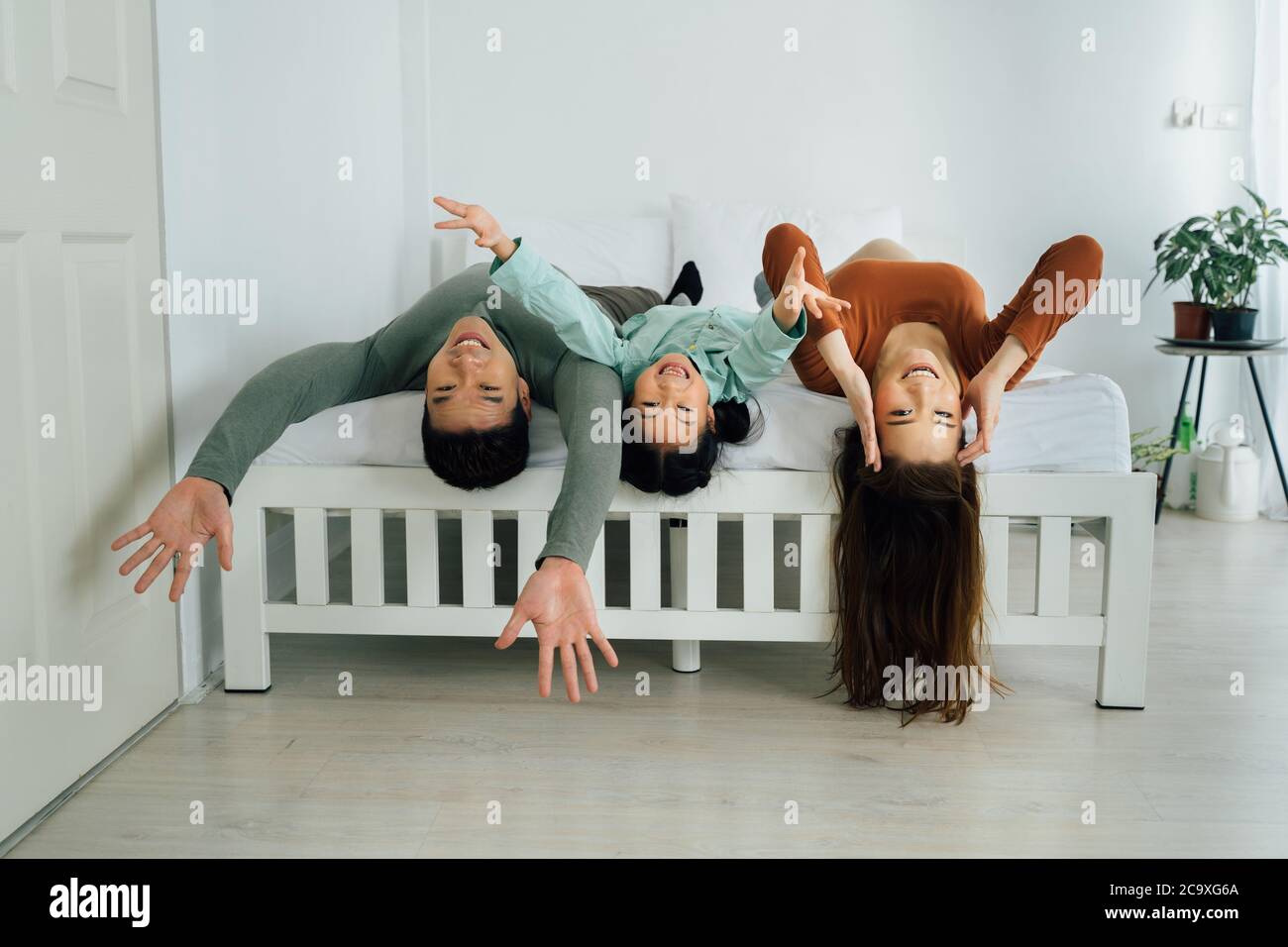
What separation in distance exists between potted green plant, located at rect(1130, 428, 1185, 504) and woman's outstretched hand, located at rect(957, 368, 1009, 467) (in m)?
1.75

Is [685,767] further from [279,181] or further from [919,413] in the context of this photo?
[279,181]

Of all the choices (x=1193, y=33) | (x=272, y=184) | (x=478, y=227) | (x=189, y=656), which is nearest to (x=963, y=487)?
(x=478, y=227)

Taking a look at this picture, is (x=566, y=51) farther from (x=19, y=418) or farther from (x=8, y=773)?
(x=8, y=773)

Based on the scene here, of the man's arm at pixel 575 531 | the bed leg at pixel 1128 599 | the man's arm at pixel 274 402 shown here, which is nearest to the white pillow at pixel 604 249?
the man's arm at pixel 274 402

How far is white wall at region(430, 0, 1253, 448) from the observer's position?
141 inches

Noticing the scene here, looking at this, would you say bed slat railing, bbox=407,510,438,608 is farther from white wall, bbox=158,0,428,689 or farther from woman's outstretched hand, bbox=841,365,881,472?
woman's outstretched hand, bbox=841,365,881,472

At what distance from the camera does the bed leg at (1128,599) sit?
1.96 m

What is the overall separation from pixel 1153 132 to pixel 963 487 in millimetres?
2260

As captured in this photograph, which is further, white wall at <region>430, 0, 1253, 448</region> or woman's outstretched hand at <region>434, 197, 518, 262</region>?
white wall at <region>430, 0, 1253, 448</region>

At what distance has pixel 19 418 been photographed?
1.52 meters

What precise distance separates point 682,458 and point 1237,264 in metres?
2.19

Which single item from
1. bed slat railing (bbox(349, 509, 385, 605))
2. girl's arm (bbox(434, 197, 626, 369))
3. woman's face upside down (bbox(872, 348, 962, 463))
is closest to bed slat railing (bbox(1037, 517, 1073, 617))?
woman's face upside down (bbox(872, 348, 962, 463))

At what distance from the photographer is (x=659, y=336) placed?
2117 mm

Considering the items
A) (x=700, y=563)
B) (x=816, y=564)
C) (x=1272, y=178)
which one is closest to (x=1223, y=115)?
(x=1272, y=178)
